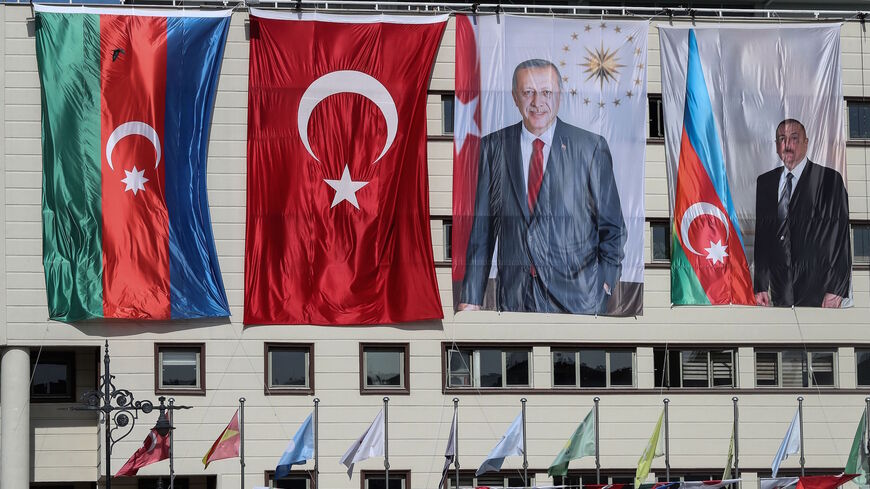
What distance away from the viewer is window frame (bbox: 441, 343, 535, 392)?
49.8 metres

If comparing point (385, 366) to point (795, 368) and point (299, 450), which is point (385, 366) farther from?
point (795, 368)

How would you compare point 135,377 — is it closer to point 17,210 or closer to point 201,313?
point 201,313

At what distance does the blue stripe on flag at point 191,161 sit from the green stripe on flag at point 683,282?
46.9ft

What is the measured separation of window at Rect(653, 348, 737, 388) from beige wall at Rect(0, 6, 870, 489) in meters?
0.42

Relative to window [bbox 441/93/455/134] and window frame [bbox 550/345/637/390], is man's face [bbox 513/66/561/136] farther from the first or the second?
window frame [bbox 550/345/637/390]

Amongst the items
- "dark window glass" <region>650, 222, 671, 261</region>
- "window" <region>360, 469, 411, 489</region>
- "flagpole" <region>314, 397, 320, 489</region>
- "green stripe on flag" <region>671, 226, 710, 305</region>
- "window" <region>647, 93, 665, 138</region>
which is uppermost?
"window" <region>647, 93, 665, 138</region>

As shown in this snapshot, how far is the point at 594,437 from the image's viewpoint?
1865 inches

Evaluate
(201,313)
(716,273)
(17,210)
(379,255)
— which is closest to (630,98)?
(716,273)

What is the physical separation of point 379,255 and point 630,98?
9.68 metres

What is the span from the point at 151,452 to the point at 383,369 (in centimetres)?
828

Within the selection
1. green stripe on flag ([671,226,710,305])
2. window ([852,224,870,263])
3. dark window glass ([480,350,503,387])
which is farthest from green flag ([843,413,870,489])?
dark window glass ([480,350,503,387])

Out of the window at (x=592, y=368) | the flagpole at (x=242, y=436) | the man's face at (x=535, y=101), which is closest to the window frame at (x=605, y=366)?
the window at (x=592, y=368)

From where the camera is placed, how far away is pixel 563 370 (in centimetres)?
5059

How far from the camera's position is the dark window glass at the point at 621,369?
167 ft
